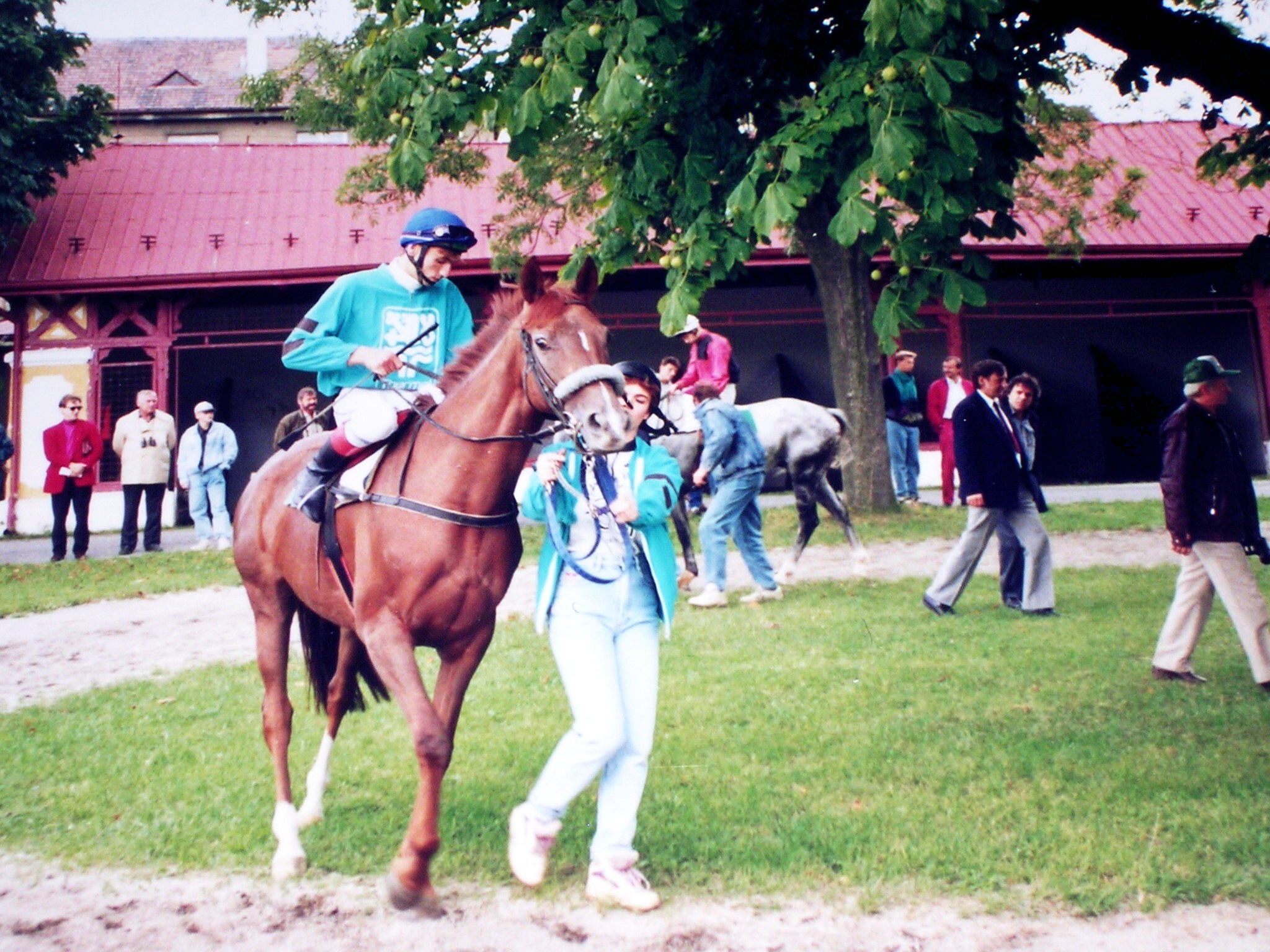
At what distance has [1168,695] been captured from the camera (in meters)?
6.69

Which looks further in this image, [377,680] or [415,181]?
[377,680]

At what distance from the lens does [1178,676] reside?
23.1ft

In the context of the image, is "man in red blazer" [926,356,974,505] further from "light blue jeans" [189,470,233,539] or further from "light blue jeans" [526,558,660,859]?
"light blue jeans" [526,558,660,859]

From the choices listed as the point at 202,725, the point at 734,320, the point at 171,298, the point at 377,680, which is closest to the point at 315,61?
the point at 171,298

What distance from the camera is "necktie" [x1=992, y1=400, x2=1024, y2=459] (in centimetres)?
909

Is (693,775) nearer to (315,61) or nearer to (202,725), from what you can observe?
(202,725)

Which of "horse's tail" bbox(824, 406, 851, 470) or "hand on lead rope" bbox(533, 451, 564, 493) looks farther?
"horse's tail" bbox(824, 406, 851, 470)

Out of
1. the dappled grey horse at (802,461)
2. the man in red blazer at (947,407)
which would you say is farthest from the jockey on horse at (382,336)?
the man in red blazer at (947,407)

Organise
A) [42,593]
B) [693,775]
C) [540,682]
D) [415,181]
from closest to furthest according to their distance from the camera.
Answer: [415,181] → [693,775] → [540,682] → [42,593]

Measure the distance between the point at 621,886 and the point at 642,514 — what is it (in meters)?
1.25

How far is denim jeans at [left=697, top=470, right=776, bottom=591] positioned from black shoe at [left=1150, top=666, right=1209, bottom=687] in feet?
12.0

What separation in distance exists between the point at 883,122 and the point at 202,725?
199 inches

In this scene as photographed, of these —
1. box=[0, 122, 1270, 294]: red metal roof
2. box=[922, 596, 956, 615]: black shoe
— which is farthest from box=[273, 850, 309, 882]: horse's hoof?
box=[0, 122, 1270, 294]: red metal roof

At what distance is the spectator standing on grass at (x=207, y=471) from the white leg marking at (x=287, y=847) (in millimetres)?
11470
